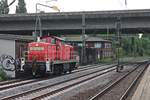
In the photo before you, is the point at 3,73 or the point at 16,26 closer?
the point at 3,73

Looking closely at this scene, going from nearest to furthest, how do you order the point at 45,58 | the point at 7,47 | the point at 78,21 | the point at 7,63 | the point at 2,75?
the point at 2,75 → the point at 7,63 → the point at 45,58 → the point at 7,47 → the point at 78,21

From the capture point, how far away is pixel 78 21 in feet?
240

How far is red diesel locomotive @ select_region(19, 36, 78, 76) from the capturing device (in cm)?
3253

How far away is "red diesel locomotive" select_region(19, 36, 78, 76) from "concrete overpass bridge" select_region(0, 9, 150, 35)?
3318 centimetres

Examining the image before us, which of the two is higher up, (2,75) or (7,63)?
(7,63)

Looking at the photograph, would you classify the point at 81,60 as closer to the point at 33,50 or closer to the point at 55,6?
the point at 55,6

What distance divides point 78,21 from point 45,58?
4033 centimetres

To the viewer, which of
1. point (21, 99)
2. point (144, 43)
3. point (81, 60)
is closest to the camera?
point (21, 99)

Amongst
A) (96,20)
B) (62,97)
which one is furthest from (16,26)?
(62,97)

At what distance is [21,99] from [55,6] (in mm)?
53170

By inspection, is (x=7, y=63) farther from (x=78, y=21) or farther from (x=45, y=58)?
(x=78, y=21)

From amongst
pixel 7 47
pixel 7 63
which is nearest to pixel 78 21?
pixel 7 47

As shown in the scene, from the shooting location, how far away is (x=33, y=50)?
1331 inches

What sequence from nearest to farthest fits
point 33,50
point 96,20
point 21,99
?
point 21,99 → point 33,50 → point 96,20
